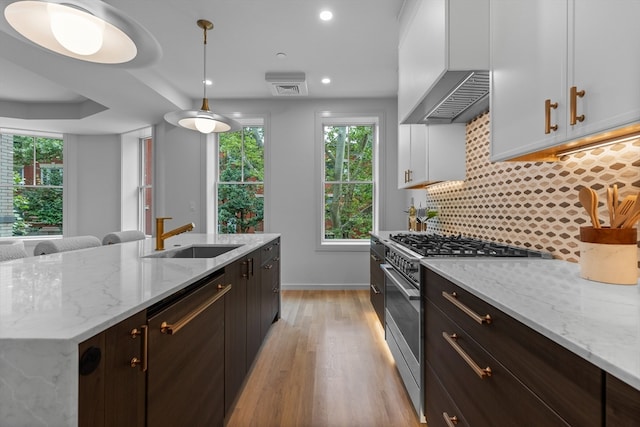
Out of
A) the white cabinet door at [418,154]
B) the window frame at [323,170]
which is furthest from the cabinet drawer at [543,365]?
the window frame at [323,170]

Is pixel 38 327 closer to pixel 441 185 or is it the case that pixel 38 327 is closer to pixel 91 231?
pixel 441 185

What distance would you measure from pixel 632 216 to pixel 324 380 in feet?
6.01

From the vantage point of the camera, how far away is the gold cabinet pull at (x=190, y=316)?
974 millimetres

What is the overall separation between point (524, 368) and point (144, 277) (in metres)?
1.23

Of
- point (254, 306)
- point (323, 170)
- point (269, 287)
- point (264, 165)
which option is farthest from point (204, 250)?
point (323, 170)

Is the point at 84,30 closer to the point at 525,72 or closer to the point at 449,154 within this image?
the point at 525,72

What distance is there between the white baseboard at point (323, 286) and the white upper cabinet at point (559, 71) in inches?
129

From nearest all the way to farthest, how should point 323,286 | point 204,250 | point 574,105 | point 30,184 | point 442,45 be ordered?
point 574,105, point 442,45, point 204,250, point 323,286, point 30,184

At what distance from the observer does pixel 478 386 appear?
995 millimetres

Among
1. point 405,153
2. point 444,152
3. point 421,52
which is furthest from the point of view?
point 405,153

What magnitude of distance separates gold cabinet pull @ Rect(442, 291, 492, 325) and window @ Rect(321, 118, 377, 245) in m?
3.39

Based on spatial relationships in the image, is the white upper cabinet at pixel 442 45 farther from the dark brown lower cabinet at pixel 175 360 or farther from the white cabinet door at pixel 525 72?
the dark brown lower cabinet at pixel 175 360

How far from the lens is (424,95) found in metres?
1.91

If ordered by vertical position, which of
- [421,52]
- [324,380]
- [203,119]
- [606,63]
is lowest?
[324,380]
